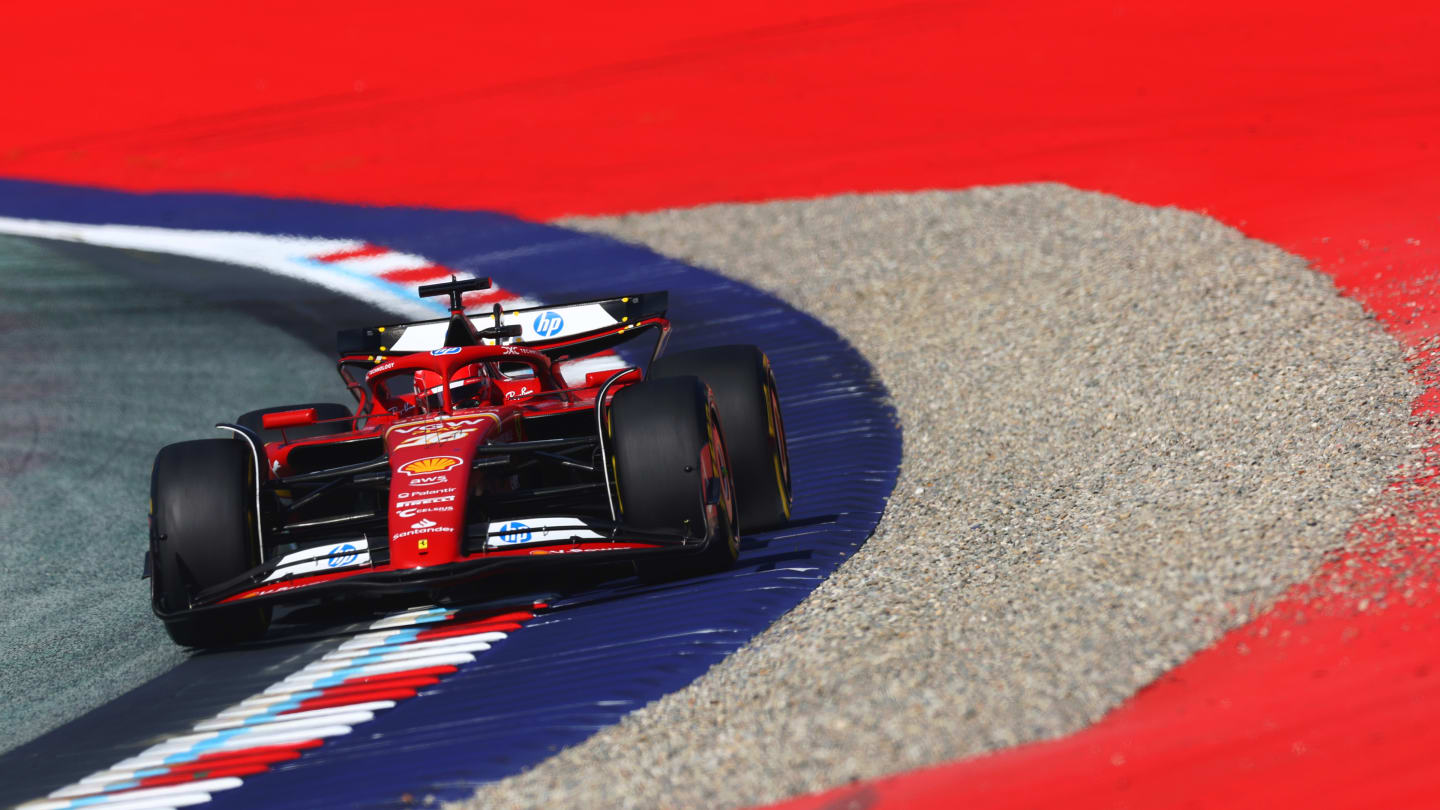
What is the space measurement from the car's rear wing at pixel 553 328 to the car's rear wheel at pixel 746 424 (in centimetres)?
125

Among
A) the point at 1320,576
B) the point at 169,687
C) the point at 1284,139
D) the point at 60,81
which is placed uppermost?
the point at 60,81

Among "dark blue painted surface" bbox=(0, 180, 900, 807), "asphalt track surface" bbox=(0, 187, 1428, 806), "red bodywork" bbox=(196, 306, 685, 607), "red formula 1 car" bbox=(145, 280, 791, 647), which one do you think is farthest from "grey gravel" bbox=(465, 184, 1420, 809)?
"red bodywork" bbox=(196, 306, 685, 607)

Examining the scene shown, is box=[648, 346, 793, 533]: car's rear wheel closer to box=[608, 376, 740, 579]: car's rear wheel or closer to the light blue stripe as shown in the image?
box=[608, 376, 740, 579]: car's rear wheel

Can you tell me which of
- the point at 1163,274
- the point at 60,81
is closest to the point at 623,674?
the point at 1163,274

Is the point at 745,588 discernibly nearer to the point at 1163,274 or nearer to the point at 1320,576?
the point at 1320,576

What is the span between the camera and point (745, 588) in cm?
758

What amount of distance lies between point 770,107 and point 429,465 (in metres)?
13.7

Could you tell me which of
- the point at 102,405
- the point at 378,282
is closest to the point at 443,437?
the point at 102,405

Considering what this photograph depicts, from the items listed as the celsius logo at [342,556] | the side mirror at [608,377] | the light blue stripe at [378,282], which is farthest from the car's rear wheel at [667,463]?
the light blue stripe at [378,282]

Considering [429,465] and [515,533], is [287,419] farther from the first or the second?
[515,533]

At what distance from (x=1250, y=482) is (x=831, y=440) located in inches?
147

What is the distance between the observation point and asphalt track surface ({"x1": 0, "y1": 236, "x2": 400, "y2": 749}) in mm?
7926

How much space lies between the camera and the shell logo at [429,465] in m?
7.33

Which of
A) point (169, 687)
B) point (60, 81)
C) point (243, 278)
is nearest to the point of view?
point (169, 687)
